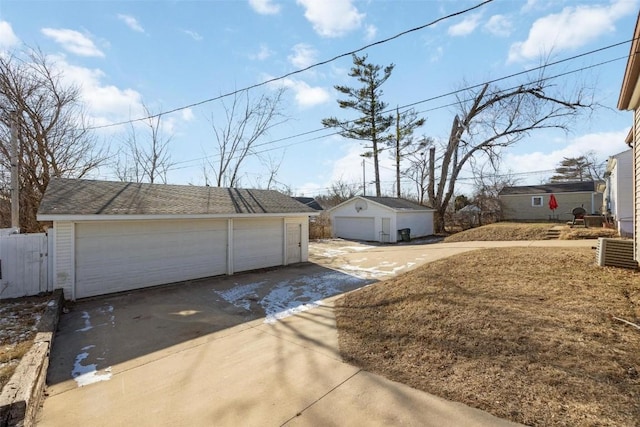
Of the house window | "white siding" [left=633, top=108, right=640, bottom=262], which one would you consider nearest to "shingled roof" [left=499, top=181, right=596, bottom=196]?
the house window

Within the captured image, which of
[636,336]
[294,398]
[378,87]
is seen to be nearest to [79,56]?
[294,398]

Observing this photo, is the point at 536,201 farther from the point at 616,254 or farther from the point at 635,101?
the point at 635,101

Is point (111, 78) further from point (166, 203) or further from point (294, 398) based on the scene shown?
point (294, 398)

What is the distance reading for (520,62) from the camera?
7.75 meters

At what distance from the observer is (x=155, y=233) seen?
8883mm

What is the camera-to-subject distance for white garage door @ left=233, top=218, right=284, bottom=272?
425 inches

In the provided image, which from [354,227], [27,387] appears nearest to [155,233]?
[27,387]

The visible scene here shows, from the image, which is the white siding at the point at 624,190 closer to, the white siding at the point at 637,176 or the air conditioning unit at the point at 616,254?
the white siding at the point at 637,176

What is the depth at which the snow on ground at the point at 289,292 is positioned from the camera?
274 inches

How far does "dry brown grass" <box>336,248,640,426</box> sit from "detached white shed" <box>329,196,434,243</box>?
42.9ft

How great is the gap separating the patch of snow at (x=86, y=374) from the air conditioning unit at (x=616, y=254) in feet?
31.1

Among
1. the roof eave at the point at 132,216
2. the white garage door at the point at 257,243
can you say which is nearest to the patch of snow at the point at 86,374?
the roof eave at the point at 132,216

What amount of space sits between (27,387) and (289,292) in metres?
5.64

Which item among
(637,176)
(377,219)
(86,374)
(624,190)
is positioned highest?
(624,190)
